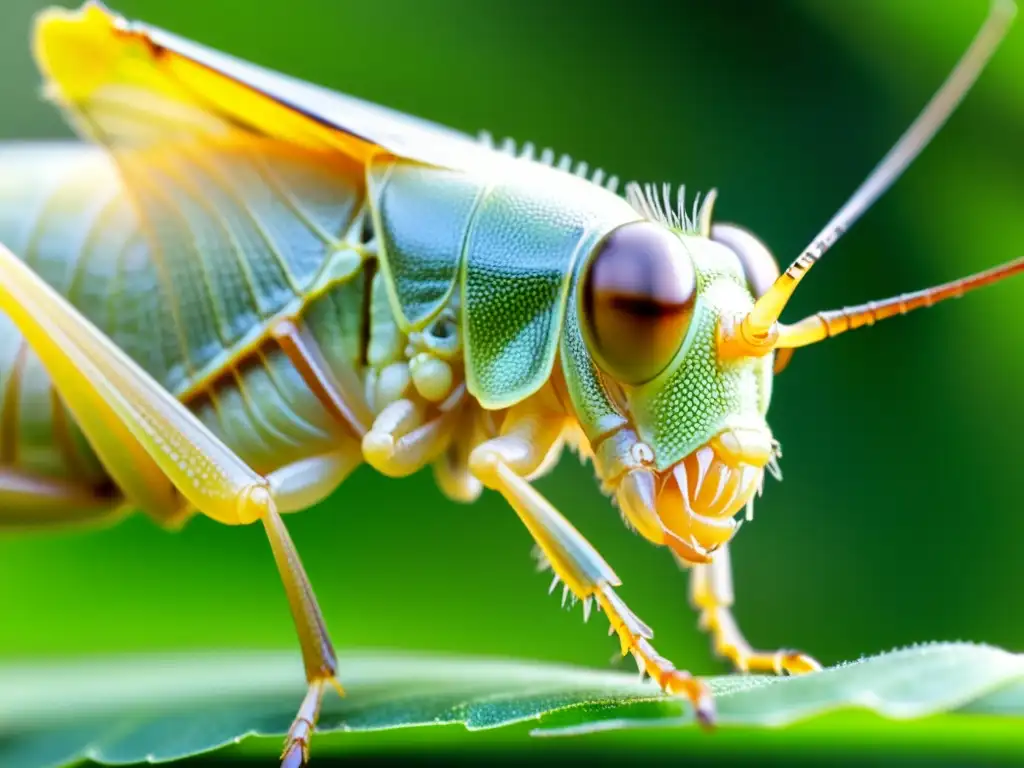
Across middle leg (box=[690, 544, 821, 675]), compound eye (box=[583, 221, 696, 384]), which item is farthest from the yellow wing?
middle leg (box=[690, 544, 821, 675])

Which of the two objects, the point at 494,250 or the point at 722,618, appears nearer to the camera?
the point at 494,250

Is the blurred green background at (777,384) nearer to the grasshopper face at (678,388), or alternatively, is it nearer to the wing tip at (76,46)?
the wing tip at (76,46)

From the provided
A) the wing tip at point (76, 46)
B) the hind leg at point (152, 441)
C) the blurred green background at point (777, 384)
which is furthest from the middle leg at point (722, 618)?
the wing tip at point (76, 46)

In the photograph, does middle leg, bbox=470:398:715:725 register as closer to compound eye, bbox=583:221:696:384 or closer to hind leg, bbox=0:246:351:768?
compound eye, bbox=583:221:696:384

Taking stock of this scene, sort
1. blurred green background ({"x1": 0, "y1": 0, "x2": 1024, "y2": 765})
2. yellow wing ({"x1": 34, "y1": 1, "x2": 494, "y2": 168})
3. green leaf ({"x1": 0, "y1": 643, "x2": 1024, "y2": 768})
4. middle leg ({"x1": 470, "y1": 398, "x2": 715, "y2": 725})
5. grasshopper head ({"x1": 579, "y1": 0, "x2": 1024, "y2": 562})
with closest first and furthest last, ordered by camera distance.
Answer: green leaf ({"x1": 0, "y1": 643, "x2": 1024, "y2": 768}) < middle leg ({"x1": 470, "y1": 398, "x2": 715, "y2": 725}) < grasshopper head ({"x1": 579, "y1": 0, "x2": 1024, "y2": 562}) < yellow wing ({"x1": 34, "y1": 1, "x2": 494, "y2": 168}) < blurred green background ({"x1": 0, "y1": 0, "x2": 1024, "y2": 765})

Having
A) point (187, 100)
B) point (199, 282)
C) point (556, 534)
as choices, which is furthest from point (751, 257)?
point (187, 100)

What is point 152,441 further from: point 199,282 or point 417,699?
point 417,699
